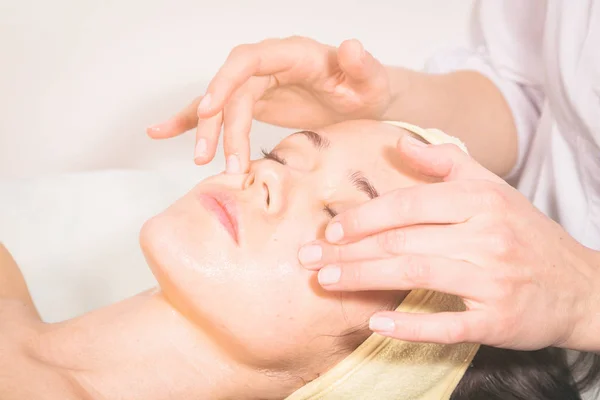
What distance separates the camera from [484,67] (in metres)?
1.50

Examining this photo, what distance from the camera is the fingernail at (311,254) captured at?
83cm

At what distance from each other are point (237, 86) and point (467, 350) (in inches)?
20.5

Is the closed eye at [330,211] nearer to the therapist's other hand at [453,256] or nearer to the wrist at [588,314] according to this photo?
the therapist's other hand at [453,256]

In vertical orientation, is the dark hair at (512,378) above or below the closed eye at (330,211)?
below

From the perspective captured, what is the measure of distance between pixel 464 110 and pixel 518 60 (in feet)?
0.65

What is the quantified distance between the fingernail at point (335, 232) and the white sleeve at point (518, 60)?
32.5 inches

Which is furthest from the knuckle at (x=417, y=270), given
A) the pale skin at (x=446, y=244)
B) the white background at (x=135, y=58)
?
the white background at (x=135, y=58)

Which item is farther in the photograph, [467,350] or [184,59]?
[184,59]

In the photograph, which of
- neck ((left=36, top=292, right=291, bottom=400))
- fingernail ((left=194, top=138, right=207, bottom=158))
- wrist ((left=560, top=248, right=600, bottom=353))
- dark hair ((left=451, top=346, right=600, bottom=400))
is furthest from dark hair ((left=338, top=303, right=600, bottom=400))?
fingernail ((left=194, top=138, right=207, bottom=158))

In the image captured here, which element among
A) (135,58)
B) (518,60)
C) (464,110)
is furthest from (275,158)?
(135,58)

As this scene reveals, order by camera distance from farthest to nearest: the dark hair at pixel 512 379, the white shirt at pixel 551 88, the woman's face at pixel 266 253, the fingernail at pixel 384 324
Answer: the white shirt at pixel 551 88, the dark hair at pixel 512 379, the woman's face at pixel 266 253, the fingernail at pixel 384 324

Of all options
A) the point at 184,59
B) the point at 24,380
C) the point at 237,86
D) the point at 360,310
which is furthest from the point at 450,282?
the point at 184,59

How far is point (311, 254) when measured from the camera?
834 millimetres

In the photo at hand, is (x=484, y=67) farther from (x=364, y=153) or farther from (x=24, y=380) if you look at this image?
(x=24, y=380)
